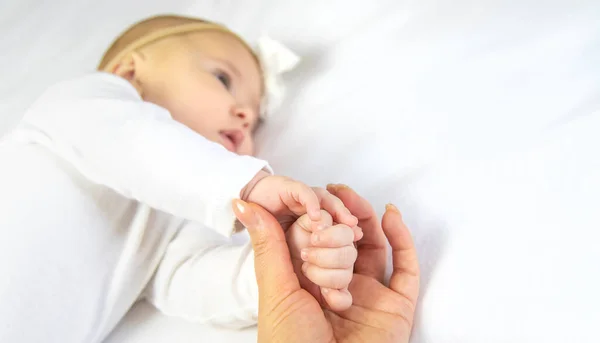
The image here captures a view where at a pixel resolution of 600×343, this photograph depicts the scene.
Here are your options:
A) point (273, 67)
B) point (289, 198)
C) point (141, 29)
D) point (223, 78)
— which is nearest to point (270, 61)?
point (273, 67)

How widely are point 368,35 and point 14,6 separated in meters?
0.88

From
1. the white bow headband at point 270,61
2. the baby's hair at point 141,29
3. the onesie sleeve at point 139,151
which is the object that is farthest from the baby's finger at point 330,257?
the baby's hair at point 141,29

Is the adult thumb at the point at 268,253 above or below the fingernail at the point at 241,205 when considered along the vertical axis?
below

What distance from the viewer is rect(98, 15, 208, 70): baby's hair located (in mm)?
1014

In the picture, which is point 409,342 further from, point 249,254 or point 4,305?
point 4,305

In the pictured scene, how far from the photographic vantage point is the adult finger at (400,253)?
550 millimetres

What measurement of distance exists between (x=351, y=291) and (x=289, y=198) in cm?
13

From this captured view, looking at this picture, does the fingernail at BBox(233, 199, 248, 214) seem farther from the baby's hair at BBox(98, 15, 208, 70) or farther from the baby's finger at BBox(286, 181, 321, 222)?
the baby's hair at BBox(98, 15, 208, 70)

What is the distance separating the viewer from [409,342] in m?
0.53

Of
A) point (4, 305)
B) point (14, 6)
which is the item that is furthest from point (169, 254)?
point (14, 6)

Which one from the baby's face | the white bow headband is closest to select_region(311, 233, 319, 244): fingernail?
the baby's face

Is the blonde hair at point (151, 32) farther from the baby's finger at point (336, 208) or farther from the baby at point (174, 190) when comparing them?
the baby's finger at point (336, 208)

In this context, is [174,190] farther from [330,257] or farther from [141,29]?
[141,29]

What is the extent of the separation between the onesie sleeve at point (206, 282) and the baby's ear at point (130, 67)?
1.08ft
